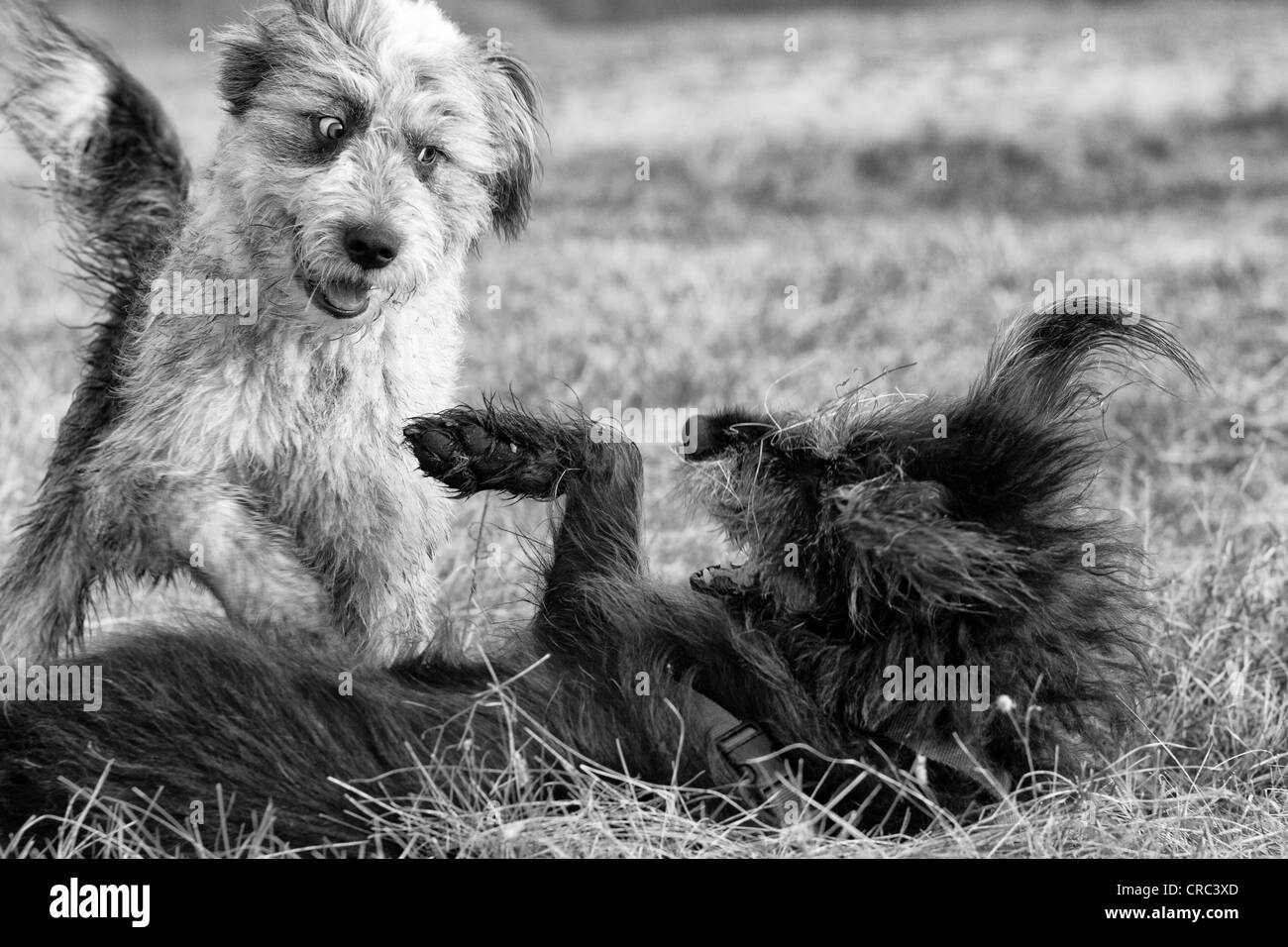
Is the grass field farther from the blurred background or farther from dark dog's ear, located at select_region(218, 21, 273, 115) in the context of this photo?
dark dog's ear, located at select_region(218, 21, 273, 115)

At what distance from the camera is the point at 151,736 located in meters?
3.21

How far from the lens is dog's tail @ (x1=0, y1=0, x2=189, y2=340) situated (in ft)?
14.4

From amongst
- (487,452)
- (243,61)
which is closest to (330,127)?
(243,61)

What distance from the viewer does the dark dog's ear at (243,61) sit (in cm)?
366

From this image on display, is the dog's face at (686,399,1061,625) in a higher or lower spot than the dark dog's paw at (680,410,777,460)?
lower

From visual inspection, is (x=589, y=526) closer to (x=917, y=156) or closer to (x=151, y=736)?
(x=151, y=736)

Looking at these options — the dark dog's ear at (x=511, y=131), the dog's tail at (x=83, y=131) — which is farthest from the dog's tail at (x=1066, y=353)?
the dog's tail at (x=83, y=131)

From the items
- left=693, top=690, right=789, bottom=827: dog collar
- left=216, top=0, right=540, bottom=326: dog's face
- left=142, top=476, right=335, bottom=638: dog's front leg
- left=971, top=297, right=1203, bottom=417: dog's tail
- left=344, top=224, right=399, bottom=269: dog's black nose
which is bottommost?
left=693, top=690, right=789, bottom=827: dog collar

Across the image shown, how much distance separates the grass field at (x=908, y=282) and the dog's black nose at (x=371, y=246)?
0.90 metres

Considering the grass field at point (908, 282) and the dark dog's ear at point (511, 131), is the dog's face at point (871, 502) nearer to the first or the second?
the grass field at point (908, 282)

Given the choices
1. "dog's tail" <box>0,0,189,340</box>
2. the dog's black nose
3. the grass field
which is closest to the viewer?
the dog's black nose

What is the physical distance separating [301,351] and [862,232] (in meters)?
7.17

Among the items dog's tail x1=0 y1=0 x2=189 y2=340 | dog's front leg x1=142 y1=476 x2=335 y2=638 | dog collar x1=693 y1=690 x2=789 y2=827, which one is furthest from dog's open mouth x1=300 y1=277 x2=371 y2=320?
dog collar x1=693 y1=690 x2=789 y2=827

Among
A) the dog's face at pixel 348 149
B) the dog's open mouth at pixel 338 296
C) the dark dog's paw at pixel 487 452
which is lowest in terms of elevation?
the dark dog's paw at pixel 487 452
